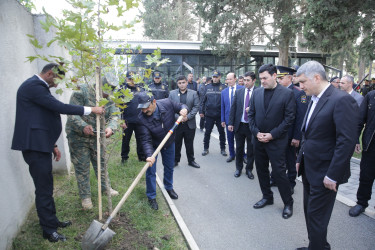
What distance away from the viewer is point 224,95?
262 inches

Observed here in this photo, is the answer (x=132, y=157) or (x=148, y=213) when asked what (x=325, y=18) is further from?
(x=148, y=213)

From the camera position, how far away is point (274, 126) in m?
3.92

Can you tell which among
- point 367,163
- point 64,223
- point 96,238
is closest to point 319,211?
point 367,163

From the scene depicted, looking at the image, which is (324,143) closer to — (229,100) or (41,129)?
(41,129)

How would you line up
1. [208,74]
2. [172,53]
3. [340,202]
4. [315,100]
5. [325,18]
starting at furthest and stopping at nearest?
1. [208,74]
2. [172,53]
3. [325,18]
4. [340,202]
5. [315,100]

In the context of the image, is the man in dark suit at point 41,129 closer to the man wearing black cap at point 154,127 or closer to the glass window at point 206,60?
the man wearing black cap at point 154,127

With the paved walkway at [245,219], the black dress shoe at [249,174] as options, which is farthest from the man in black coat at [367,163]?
the black dress shoe at [249,174]

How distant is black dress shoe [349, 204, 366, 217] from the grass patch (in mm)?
2610

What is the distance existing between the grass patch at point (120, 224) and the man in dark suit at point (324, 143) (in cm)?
163

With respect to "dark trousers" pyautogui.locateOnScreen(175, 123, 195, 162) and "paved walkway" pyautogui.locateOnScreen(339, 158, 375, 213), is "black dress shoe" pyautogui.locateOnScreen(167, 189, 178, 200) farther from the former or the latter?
"paved walkway" pyautogui.locateOnScreen(339, 158, 375, 213)

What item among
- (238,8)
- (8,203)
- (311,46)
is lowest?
(8,203)

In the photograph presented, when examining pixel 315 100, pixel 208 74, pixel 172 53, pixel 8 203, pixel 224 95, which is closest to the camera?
pixel 315 100

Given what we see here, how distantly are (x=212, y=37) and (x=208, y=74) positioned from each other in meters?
2.87

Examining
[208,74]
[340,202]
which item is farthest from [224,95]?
[208,74]
